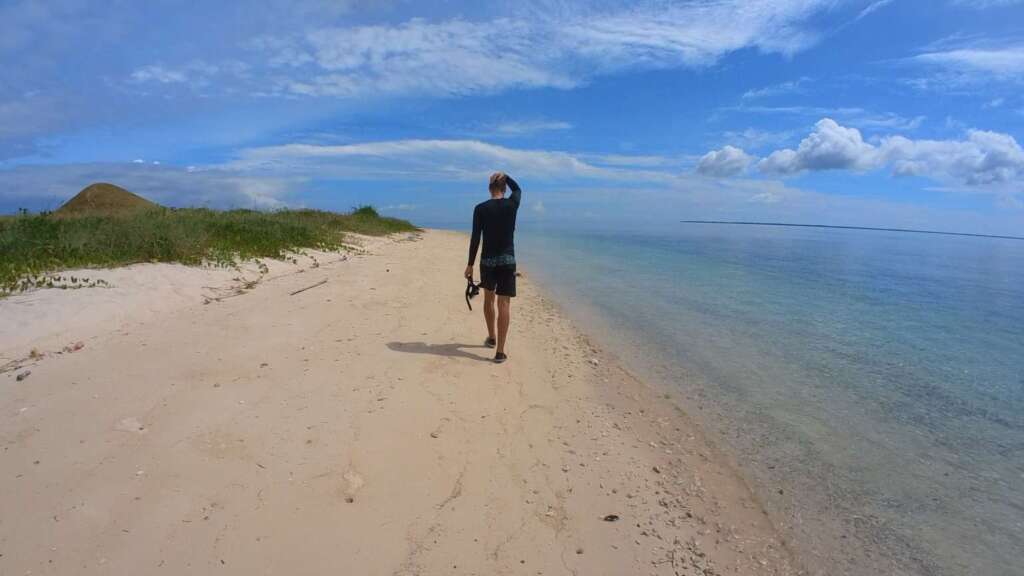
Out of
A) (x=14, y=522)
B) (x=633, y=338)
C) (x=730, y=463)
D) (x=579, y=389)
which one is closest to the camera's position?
(x=14, y=522)

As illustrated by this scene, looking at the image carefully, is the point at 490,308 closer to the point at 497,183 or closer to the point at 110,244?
the point at 497,183

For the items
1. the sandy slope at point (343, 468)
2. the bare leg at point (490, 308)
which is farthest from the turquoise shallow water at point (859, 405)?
the bare leg at point (490, 308)

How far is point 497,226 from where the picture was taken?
5.90 m

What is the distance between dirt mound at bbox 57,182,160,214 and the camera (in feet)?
61.2

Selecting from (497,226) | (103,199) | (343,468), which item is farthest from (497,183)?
(103,199)

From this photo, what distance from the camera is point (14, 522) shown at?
8.73 feet

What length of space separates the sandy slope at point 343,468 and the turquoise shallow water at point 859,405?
0.56m

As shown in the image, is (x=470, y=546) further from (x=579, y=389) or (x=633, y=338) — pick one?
(x=633, y=338)

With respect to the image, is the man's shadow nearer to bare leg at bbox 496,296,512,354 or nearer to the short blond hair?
bare leg at bbox 496,296,512,354

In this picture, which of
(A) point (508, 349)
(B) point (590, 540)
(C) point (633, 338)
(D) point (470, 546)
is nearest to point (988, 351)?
(C) point (633, 338)

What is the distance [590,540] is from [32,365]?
528 centimetres

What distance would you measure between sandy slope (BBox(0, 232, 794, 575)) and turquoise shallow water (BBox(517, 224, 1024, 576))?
563 mm

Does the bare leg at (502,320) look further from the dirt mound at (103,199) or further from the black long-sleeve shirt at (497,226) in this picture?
the dirt mound at (103,199)

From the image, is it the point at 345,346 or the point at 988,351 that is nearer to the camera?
the point at 345,346
